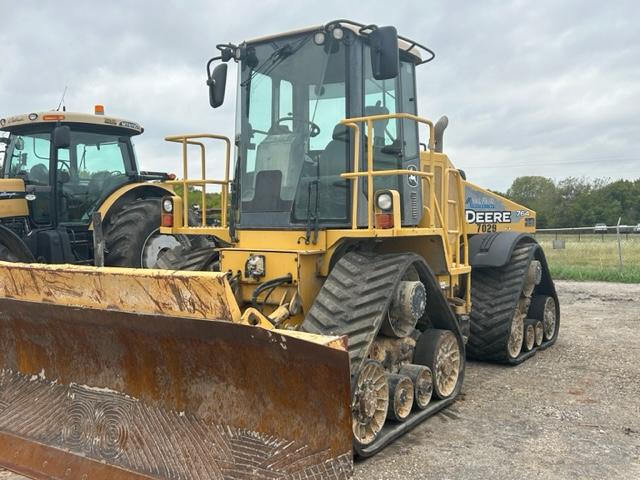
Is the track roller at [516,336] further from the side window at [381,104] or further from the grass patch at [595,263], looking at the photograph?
the grass patch at [595,263]

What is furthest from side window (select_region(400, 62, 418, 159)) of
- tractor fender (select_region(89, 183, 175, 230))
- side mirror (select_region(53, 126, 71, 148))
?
side mirror (select_region(53, 126, 71, 148))

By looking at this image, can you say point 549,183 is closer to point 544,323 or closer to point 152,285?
point 544,323

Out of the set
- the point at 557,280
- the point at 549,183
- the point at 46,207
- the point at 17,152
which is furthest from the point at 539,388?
the point at 549,183

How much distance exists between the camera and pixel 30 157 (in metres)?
9.60

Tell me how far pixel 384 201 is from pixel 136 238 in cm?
501

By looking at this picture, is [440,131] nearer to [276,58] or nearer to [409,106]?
[409,106]

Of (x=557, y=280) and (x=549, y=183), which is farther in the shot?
(x=549, y=183)

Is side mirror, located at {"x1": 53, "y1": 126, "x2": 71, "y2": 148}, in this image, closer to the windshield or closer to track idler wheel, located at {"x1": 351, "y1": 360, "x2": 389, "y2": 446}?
the windshield

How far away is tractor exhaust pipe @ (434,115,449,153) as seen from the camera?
6832mm

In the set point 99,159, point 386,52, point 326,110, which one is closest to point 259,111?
point 326,110

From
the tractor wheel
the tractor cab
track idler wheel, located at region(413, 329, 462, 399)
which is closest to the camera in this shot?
track idler wheel, located at region(413, 329, 462, 399)

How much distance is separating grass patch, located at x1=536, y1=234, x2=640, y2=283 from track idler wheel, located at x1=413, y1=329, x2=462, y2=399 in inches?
461

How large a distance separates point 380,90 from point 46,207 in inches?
233

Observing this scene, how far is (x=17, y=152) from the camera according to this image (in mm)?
9703
